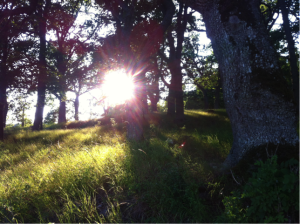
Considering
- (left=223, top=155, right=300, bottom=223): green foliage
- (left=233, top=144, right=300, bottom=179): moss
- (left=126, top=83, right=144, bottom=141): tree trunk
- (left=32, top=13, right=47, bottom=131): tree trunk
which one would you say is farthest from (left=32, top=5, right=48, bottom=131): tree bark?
(left=223, top=155, right=300, bottom=223): green foliage

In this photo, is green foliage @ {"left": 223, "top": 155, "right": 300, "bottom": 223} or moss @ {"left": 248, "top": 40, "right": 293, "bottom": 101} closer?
green foliage @ {"left": 223, "top": 155, "right": 300, "bottom": 223}

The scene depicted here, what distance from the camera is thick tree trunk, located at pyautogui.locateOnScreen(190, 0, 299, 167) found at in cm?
330

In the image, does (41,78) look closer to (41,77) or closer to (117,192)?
(41,77)

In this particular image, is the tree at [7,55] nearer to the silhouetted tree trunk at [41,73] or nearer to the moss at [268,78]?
the silhouetted tree trunk at [41,73]

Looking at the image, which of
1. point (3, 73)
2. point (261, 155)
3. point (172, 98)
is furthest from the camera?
point (172, 98)

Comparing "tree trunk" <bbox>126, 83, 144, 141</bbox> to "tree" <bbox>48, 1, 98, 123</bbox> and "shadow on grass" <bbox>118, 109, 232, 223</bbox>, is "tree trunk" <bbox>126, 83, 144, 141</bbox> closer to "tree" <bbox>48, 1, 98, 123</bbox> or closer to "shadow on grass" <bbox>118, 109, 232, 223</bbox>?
"shadow on grass" <bbox>118, 109, 232, 223</bbox>

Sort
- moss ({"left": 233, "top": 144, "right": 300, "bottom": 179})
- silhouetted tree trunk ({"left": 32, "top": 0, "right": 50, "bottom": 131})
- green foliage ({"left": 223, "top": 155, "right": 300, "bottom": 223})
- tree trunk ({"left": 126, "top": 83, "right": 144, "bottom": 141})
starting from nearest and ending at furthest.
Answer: green foliage ({"left": 223, "top": 155, "right": 300, "bottom": 223}), moss ({"left": 233, "top": 144, "right": 300, "bottom": 179}), tree trunk ({"left": 126, "top": 83, "right": 144, "bottom": 141}), silhouetted tree trunk ({"left": 32, "top": 0, "right": 50, "bottom": 131})

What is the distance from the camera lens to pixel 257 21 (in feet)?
11.9

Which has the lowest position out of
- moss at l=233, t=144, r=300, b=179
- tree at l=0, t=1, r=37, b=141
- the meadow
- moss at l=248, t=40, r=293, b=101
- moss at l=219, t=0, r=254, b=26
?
the meadow

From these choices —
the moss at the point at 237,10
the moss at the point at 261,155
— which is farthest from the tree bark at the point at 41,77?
the moss at the point at 261,155

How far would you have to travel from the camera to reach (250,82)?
11.3 ft

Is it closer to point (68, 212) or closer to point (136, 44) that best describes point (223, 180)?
point (68, 212)

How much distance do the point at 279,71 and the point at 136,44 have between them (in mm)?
8589

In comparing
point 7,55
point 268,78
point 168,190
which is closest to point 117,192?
A: point 168,190
